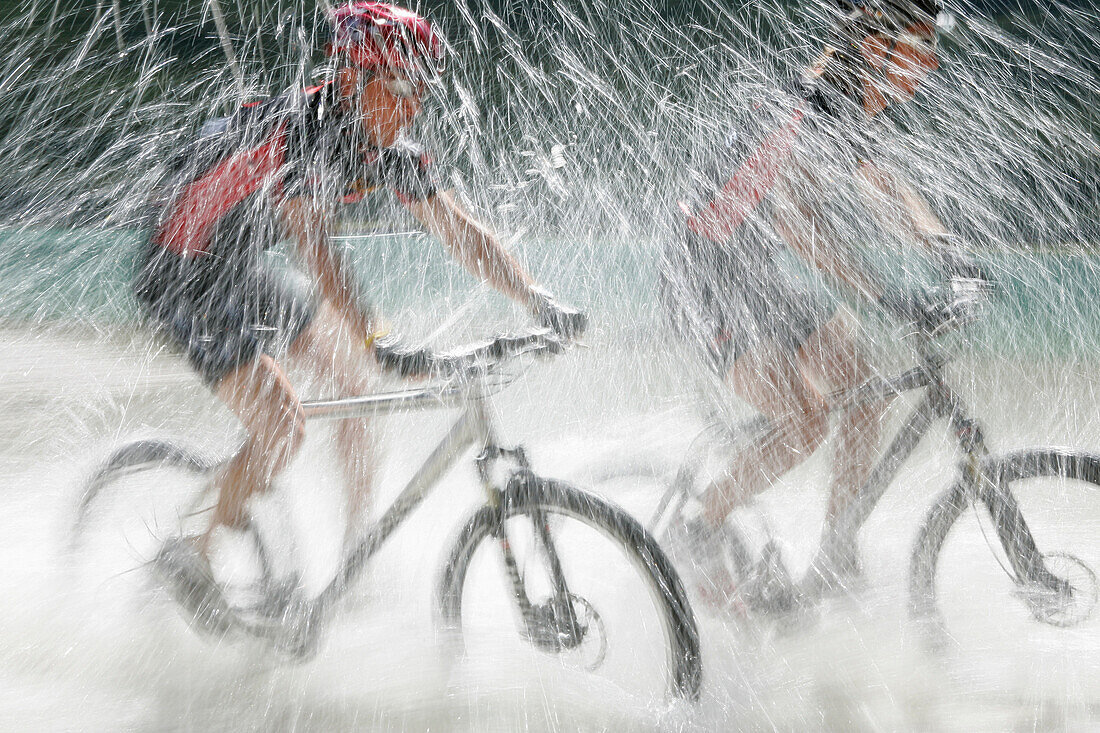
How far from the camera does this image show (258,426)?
6.66ft

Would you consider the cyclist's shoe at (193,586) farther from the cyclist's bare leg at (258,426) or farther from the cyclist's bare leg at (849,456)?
the cyclist's bare leg at (849,456)

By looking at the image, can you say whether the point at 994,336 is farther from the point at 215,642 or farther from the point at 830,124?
the point at 215,642

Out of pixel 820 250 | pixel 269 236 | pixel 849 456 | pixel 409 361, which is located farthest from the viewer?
pixel 820 250

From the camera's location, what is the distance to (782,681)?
2.05 m

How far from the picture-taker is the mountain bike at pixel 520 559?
1853 mm

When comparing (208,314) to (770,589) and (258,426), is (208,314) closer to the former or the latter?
(258,426)

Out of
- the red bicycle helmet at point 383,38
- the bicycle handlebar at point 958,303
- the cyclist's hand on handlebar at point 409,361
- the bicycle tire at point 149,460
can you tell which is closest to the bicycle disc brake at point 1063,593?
the bicycle handlebar at point 958,303

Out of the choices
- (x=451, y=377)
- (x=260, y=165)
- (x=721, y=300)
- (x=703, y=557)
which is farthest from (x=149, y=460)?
(x=721, y=300)

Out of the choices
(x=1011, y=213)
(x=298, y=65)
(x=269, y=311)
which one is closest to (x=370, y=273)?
(x=298, y=65)

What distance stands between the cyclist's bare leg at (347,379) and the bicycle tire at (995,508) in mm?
1467

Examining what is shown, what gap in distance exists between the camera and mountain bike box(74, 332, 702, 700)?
1853mm

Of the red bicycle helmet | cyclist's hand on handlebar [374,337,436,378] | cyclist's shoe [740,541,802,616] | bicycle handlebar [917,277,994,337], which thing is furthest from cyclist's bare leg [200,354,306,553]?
bicycle handlebar [917,277,994,337]

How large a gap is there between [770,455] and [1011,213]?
5.01 metres

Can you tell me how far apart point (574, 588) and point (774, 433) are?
669mm
